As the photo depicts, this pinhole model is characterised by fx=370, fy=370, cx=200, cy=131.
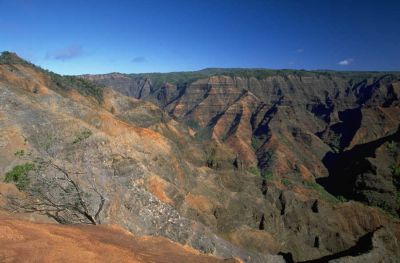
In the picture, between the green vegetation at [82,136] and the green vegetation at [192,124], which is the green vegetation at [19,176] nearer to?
the green vegetation at [82,136]

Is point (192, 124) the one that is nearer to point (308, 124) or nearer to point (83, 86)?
point (308, 124)

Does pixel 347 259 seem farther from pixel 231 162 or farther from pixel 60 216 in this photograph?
pixel 231 162

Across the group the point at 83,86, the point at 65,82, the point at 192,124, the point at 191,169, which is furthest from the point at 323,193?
the point at 192,124

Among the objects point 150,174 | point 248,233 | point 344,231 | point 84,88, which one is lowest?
point 344,231

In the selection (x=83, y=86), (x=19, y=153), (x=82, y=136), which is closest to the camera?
(x=19, y=153)

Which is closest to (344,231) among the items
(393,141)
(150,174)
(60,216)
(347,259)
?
(347,259)

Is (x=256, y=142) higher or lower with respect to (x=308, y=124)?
lower
